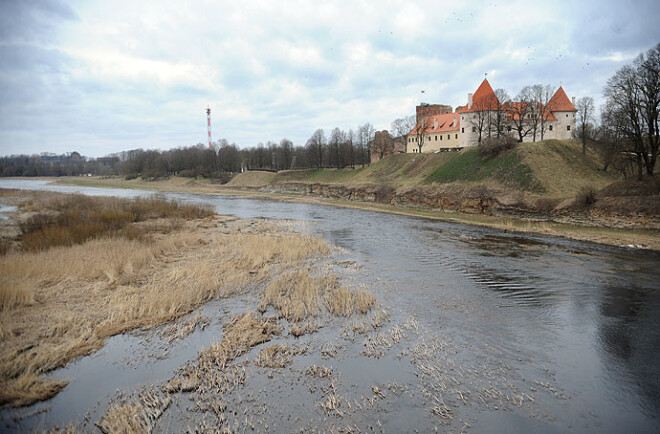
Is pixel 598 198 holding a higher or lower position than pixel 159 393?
higher

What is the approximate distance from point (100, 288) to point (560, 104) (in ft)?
209

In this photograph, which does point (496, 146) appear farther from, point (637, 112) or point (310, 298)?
point (310, 298)

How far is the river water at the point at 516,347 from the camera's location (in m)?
6.54

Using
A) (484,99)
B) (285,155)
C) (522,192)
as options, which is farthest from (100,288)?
(285,155)

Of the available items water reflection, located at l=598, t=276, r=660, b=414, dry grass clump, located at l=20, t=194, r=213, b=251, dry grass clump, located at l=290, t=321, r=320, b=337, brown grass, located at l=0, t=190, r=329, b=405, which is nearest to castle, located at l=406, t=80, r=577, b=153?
water reflection, located at l=598, t=276, r=660, b=414

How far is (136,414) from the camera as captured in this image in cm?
634

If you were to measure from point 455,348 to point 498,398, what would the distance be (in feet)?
6.33

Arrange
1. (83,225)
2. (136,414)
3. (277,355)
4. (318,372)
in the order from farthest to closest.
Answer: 1. (83,225)
2. (277,355)
3. (318,372)
4. (136,414)

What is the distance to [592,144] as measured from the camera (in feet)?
147

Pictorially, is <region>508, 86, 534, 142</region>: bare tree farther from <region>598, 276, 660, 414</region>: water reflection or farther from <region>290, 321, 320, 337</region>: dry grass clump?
<region>290, 321, 320, 337</region>: dry grass clump

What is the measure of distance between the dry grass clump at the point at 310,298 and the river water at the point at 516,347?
1.14 m

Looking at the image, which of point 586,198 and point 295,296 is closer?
point 295,296

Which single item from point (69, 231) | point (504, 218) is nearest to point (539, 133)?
point (504, 218)

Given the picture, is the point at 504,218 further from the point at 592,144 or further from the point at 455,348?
the point at 455,348
